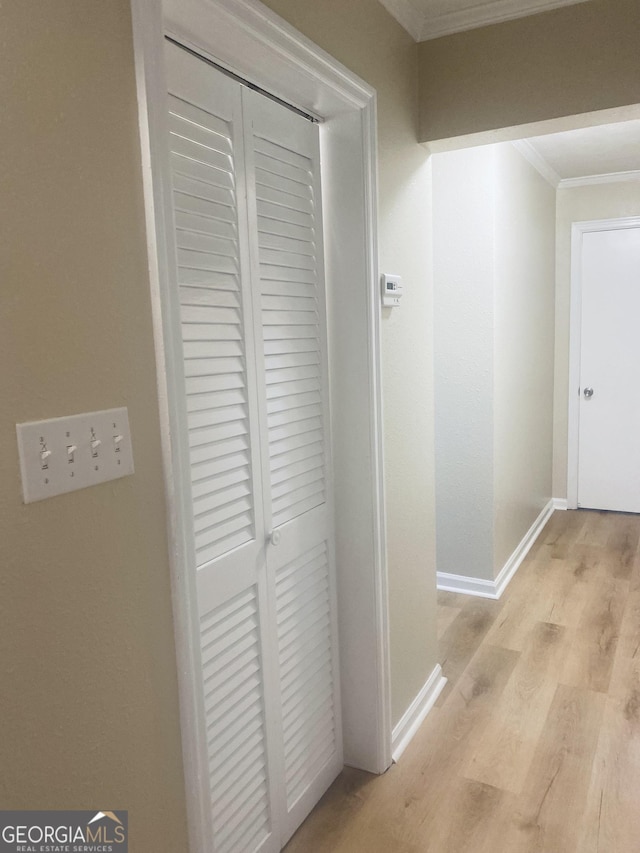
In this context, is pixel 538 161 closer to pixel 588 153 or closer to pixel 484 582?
pixel 588 153

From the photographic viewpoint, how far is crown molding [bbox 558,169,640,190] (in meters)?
4.14

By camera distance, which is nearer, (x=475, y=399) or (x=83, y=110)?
(x=83, y=110)

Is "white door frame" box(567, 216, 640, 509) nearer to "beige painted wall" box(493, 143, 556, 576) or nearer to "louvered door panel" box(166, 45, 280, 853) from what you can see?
"beige painted wall" box(493, 143, 556, 576)

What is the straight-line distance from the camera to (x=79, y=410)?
93 cm

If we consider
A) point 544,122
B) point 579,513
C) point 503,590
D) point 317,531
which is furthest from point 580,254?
point 317,531

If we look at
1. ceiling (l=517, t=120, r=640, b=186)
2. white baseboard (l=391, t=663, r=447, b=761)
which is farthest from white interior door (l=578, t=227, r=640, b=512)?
white baseboard (l=391, t=663, r=447, b=761)

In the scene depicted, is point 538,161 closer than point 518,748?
No

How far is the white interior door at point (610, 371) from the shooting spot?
4.32m

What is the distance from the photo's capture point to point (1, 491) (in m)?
0.82

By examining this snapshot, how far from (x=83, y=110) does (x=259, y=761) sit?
4.88 feet

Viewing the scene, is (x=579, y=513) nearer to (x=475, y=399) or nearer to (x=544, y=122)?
(x=475, y=399)

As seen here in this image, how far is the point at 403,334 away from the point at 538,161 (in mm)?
2307

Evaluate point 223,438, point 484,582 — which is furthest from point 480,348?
point 223,438

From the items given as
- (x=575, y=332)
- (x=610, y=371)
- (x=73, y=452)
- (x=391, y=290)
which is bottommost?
(x=610, y=371)
